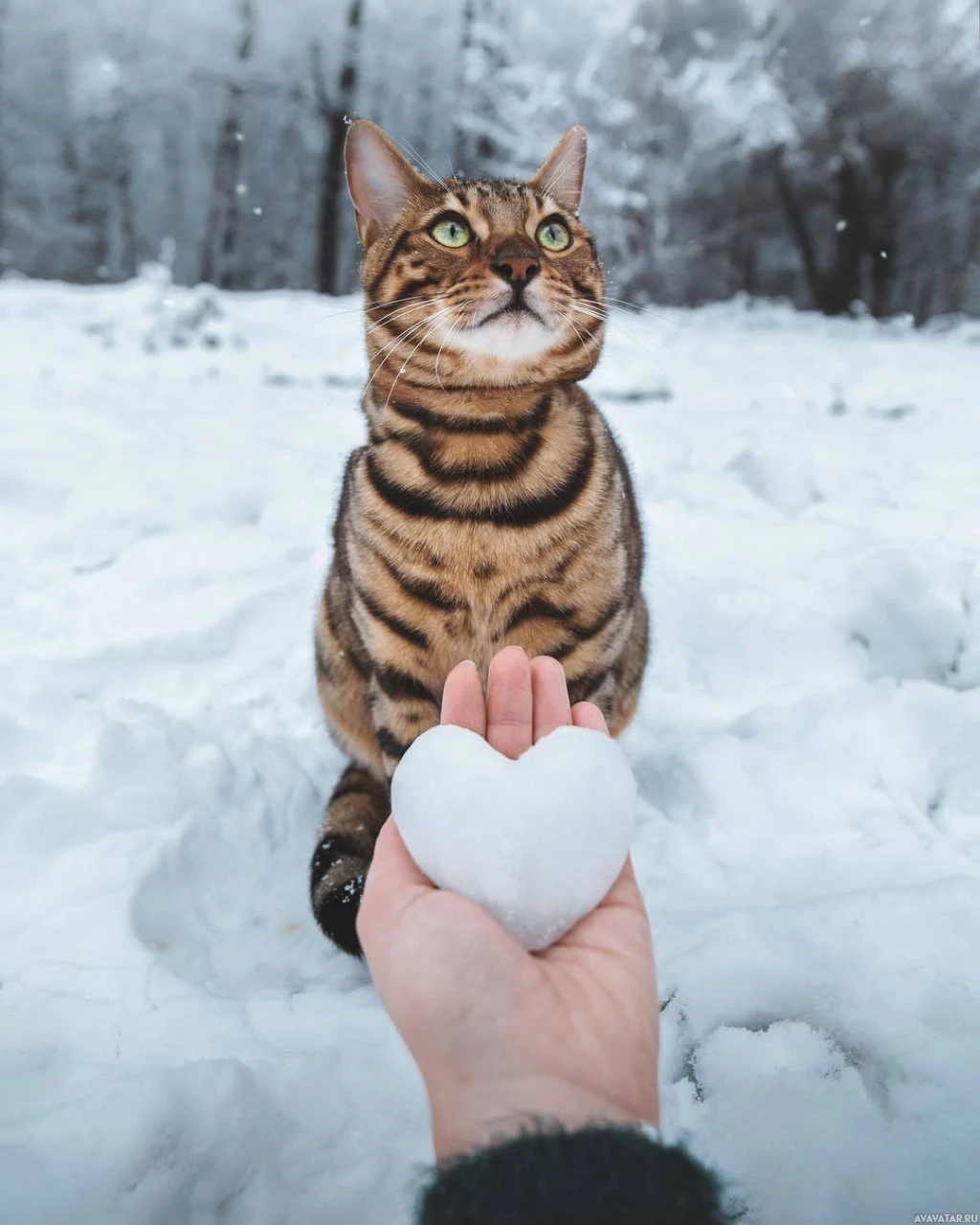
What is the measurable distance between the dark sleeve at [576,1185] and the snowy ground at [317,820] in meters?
0.23

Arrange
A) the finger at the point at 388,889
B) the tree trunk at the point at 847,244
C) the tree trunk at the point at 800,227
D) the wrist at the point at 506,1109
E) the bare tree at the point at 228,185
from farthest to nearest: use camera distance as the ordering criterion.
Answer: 1. the tree trunk at the point at 800,227
2. the tree trunk at the point at 847,244
3. the bare tree at the point at 228,185
4. the finger at the point at 388,889
5. the wrist at the point at 506,1109

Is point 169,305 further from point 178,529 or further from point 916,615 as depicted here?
point 916,615

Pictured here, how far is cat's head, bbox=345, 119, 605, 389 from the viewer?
5.38 ft

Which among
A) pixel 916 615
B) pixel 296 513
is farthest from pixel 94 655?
pixel 916 615

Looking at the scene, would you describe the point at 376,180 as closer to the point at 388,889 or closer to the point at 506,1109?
the point at 388,889

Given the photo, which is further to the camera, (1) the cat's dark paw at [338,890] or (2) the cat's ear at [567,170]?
(2) the cat's ear at [567,170]

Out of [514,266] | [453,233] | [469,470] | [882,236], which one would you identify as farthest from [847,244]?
[469,470]

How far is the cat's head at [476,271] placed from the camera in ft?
5.38

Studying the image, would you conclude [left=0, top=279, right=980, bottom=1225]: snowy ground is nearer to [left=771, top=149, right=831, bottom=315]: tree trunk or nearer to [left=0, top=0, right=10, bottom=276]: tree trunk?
[left=771, top=149, right=831, bottom=315]: tree trunk

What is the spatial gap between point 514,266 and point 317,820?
1376 millimetres

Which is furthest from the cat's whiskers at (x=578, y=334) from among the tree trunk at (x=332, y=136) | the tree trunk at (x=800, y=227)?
the tree trunk at (x=800, y=227)

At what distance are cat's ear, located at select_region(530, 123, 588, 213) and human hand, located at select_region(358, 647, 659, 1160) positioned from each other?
1792 millimetres

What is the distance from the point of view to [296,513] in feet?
12.2

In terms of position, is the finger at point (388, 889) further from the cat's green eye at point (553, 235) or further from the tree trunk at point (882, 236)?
the tree trunk at point (882, 236)
